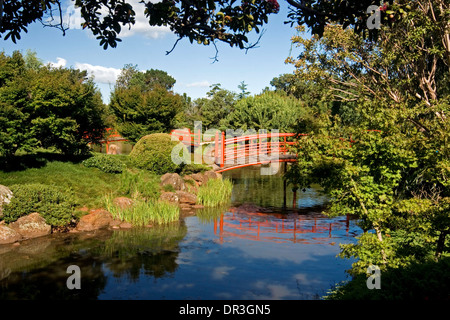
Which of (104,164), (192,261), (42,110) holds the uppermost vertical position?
(42,110)

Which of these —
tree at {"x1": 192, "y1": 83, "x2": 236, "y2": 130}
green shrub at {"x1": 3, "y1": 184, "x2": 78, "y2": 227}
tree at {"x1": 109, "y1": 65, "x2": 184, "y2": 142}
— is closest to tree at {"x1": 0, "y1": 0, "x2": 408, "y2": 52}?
green shrub at {"x1": 3, "y1": 184, "x2": 78, "y2": 227}

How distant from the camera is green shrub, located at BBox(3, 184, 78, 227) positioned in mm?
11688

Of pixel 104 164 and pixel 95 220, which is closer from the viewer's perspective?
pixel 95 220

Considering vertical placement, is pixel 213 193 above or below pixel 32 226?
above

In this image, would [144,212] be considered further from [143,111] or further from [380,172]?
[143,111]

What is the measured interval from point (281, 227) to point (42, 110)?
10216 millimetres

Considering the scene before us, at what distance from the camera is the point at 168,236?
1286 centimetres

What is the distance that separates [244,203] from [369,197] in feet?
37.3

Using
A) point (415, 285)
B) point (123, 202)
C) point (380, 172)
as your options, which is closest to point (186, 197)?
point (123, 202)

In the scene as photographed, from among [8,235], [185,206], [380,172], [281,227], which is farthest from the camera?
[185,206]

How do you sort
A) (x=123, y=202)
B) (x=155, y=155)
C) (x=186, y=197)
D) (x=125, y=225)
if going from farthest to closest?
(x=155, y=155) < (x=186, y=197) < (x=123, y=202) < (x=125, y=225)

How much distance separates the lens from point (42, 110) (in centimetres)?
1587

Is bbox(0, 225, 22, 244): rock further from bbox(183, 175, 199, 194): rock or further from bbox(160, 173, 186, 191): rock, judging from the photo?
bbox(183, 175, 199, 194): rock

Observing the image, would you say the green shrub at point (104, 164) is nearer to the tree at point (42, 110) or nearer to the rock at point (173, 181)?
the tree at point (42, 110)
